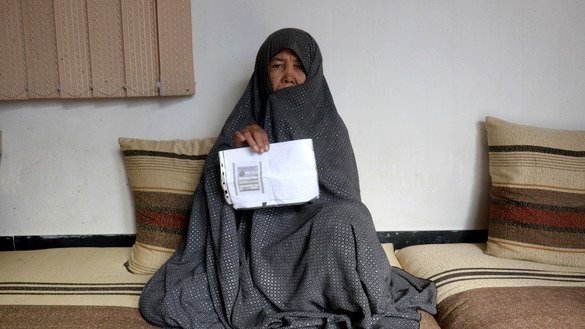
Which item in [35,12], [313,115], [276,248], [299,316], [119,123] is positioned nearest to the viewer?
[299,316]

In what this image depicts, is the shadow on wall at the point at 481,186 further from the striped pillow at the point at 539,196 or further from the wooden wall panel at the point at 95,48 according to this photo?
the wooden wall panel at the point at 95,48

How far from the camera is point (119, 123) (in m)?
1.83

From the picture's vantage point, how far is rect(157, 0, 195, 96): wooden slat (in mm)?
1700

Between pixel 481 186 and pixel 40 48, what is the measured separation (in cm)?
170

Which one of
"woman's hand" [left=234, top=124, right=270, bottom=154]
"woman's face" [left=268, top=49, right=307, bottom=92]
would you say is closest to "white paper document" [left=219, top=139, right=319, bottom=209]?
"woman's hand" [left=234, top=124, right=270, bottom=154]

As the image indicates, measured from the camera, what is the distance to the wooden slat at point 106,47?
5.60 feet

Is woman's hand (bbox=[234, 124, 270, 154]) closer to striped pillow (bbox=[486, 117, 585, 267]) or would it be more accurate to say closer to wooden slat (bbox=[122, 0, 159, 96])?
wooden slat (bbox=[122, 0, 159, 96])

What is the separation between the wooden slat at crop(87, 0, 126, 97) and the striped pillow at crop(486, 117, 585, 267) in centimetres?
136

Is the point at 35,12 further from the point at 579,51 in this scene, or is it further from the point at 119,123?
the point at 579,51

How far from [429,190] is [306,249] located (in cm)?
81

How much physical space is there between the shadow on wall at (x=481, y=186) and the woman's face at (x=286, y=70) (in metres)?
0.75

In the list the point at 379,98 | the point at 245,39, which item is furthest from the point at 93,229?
the point at 379,98

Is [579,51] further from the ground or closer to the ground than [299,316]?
further from the ground

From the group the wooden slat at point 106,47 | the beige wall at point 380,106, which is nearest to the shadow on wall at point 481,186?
the beige wall at point 380,106
